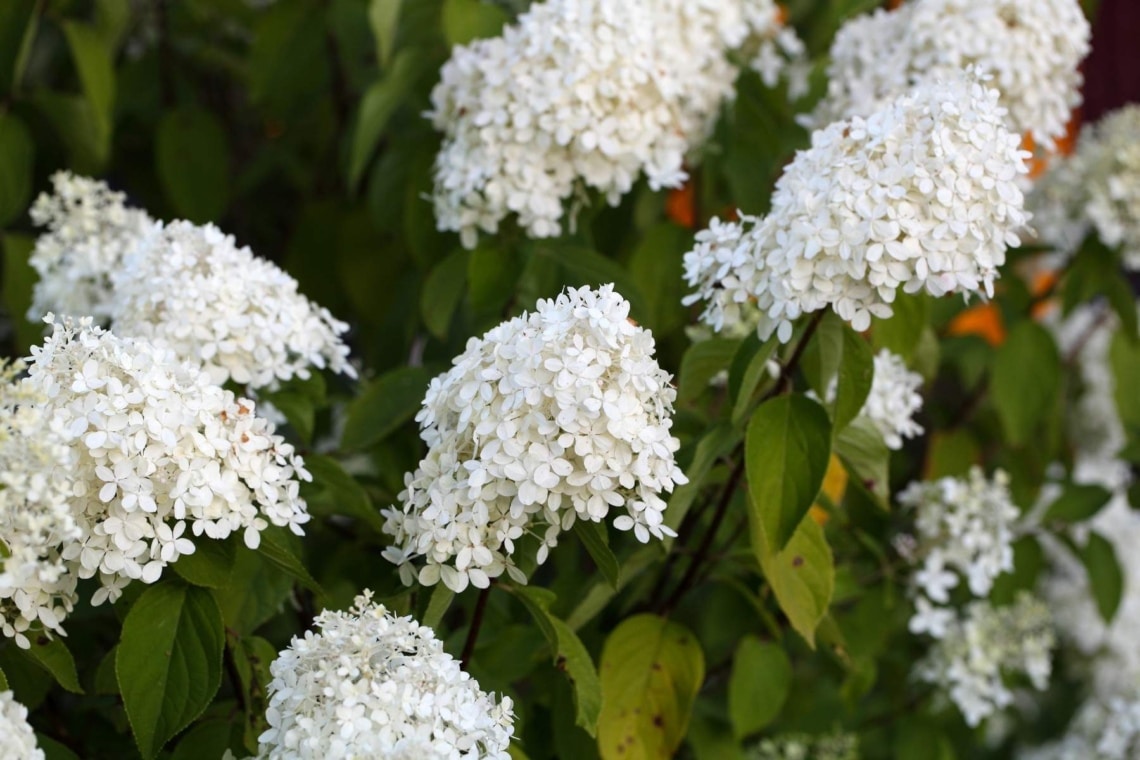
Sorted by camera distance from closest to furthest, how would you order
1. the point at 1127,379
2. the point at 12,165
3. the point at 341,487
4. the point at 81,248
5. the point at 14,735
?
the point at 14,735, the point at 341,487, the point at 81,248, the point at 12,165, the point at 1127,379

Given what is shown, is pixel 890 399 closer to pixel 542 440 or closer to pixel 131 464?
pixel 542 440

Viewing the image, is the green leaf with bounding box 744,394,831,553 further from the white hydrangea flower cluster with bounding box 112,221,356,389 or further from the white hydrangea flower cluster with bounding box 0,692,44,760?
the white hydrangea flower cluster with bounding box 0,692,44,760

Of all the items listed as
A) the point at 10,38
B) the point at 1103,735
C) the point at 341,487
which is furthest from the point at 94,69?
the point at 1103,735

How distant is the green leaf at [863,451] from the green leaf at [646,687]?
0.23 metres

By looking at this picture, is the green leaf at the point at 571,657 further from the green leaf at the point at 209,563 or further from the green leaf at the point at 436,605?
the green leaf at the point at 209,563

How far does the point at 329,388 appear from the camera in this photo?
1.72 metres

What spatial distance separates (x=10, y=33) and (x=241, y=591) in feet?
3.28

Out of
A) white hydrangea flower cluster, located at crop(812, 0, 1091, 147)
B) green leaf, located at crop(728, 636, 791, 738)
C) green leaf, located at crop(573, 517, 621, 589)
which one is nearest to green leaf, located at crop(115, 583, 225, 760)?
green leaf, located at crop(573, 517, 621, 589)

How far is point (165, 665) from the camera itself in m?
0.92

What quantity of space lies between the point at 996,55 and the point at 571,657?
850 mm

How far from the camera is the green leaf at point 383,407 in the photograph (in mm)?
1269

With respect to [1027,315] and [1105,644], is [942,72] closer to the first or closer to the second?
[1027,315]

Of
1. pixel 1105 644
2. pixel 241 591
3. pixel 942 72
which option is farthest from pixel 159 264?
pixel 1105 644

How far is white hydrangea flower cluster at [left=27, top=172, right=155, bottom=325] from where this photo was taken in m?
1.27
